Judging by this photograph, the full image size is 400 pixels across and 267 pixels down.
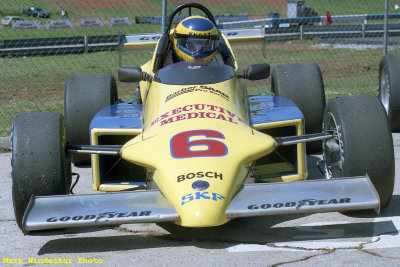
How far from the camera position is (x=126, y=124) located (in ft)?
19.6

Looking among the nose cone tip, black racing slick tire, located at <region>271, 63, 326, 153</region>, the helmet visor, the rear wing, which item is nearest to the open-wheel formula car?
the nose cone tip

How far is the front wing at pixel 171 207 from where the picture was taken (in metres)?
4.38

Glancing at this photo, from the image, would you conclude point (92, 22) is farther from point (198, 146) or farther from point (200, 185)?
point (200, 185)

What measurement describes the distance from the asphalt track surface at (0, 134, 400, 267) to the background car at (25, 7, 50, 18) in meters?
8.63

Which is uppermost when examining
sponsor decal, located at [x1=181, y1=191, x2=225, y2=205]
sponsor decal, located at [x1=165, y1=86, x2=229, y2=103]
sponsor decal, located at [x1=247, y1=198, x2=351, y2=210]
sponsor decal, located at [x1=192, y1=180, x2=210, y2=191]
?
sponsor decal, located at [x1=165, y1=86, x2=229, y2=103]

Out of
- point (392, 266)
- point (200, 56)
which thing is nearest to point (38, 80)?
point (200, 56)

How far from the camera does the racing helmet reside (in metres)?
6.89

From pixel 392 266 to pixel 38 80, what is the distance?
435 inches

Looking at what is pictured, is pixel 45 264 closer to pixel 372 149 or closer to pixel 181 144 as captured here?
pixel 181 144

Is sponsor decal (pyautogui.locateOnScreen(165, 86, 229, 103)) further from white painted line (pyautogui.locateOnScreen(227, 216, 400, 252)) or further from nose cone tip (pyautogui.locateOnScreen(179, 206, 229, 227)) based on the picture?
nose cone tip (pyautogui.locateOnScreen(179, 206, 229, 227))

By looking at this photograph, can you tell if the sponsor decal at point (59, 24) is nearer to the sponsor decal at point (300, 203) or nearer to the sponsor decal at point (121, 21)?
the sponsor decal at point (121, 21)

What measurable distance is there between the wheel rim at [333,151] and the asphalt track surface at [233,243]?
384 mm

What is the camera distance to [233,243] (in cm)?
476

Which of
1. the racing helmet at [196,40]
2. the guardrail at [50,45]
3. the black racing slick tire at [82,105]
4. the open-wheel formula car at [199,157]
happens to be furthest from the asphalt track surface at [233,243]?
the guardrail at [50,45]
